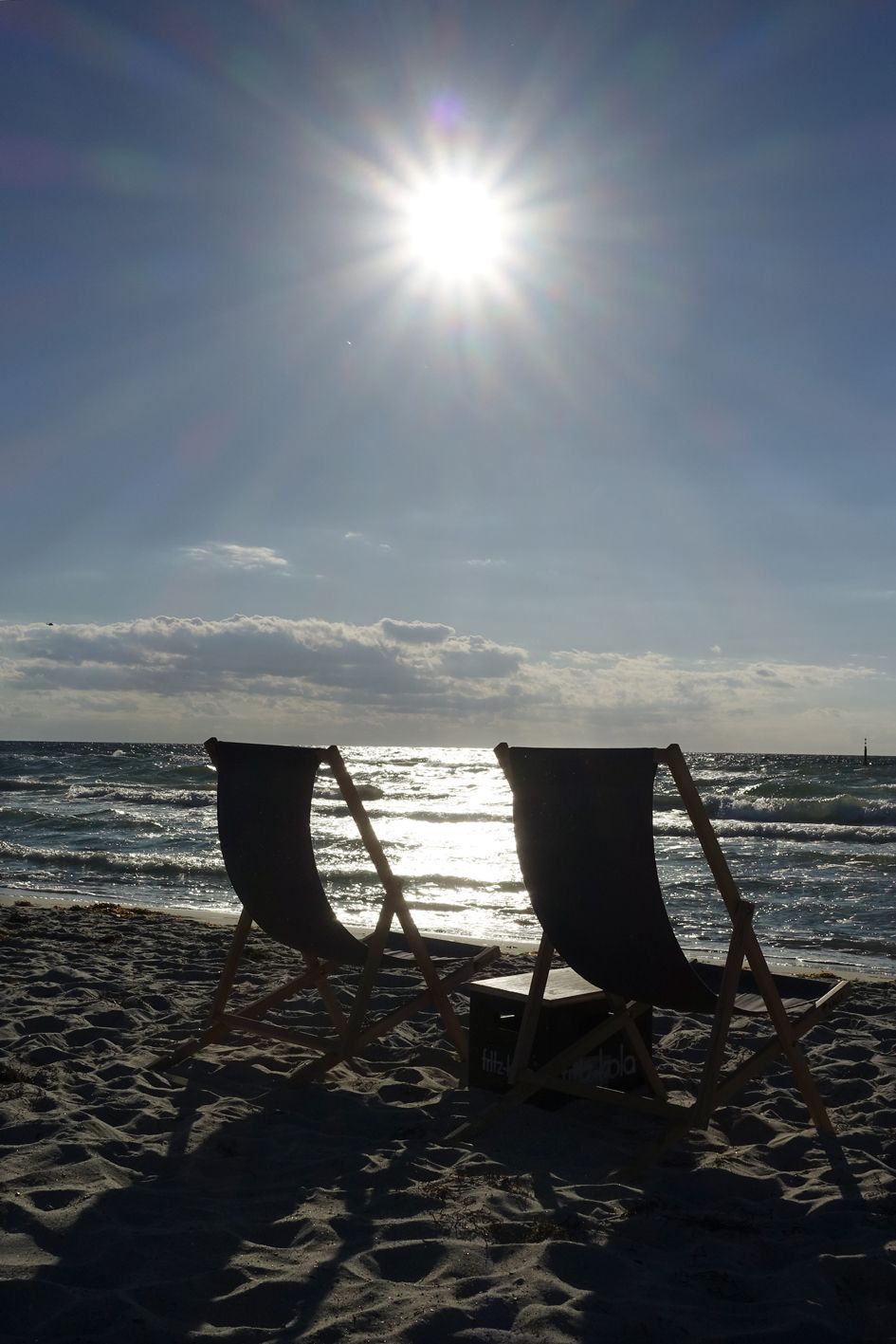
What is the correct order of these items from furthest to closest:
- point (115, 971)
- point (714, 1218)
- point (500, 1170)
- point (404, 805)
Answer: point (404, 805) → point (115, 971) → point (500, 1170) → point (714, 1218)

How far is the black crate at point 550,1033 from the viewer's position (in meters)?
3.76

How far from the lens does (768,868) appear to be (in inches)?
590

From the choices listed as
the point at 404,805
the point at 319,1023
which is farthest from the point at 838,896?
the point at 404,805

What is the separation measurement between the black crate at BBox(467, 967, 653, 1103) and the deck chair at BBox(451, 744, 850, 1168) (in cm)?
16

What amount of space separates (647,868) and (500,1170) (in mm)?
1009

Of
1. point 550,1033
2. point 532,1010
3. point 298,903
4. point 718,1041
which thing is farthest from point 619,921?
point 298,903

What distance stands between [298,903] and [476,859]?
488 inches

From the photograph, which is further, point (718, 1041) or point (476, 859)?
point (476, 859)

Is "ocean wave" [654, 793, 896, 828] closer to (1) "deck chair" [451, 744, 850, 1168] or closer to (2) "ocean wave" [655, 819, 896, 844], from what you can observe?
(2) "ocean wave" [655, 819, 896, 844]

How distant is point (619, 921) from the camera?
3.29 metres

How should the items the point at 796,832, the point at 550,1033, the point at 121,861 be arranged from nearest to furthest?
the point at 550,1033
the point at 121,861
the point at 796,832

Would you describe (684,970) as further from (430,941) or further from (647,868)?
(430,941)

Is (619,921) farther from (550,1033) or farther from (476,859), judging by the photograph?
(476,859)

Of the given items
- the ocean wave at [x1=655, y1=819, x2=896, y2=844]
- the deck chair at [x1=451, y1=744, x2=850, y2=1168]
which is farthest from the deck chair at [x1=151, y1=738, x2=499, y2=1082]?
the ocean wave at [x1=655, y1=819, x2=896, y2=844]
